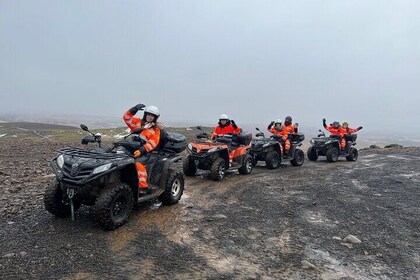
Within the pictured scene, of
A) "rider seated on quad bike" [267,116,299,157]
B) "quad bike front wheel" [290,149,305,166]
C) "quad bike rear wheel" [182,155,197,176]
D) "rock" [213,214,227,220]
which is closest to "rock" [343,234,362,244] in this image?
"rock" [213,214,227,220]

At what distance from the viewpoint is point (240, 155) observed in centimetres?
1212

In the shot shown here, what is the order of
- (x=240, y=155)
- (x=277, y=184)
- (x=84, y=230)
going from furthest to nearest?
(x=240, y=155) < (x=277, y=184) < (x=84, y=230)

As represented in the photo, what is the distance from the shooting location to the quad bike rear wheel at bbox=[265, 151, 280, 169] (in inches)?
555

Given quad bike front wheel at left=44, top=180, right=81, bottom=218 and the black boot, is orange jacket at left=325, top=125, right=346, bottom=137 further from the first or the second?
quad bike front wheel at left=44, top=180, right=81, bottom=218

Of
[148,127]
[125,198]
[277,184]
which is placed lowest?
[277,184]

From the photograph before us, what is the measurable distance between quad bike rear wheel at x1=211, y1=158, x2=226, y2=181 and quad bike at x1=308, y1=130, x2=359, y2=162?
820 centimetres

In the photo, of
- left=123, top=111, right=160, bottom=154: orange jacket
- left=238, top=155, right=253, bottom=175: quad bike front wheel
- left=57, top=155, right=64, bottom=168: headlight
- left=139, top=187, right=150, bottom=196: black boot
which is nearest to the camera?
left=57, top=155, right=64, bottom=168: headlight

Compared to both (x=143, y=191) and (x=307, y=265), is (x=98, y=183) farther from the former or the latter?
(x=307, y=265)

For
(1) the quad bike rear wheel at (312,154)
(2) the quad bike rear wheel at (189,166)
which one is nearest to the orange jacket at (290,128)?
(1) the quad bike rear wheel at (312,154)

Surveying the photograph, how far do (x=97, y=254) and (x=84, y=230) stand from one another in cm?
89

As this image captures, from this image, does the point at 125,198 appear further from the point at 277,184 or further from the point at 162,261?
the point at 277,184

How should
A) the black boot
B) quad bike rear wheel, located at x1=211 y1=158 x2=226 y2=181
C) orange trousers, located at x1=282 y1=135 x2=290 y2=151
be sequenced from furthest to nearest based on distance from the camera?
orange trousers, located at x1=282 y1=135 x2=290 y2=151 → quad bike rear wheel, located at x1=211 y1=158 x2=226 y2=181 → the black boot

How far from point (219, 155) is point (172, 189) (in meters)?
4.00

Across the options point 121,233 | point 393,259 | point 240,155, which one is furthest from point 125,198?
point 240,155
